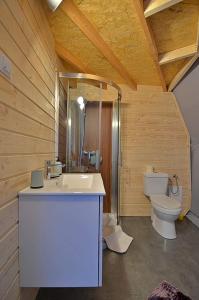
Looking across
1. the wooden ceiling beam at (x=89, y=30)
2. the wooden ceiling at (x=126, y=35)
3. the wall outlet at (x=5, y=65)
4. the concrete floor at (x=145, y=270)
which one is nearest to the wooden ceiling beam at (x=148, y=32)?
the wooden ceiling at (x=126, y=35)

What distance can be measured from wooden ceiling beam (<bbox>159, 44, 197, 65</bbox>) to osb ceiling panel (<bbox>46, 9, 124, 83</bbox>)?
706 millimetres

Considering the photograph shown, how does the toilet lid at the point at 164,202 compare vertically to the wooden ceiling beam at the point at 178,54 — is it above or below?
below

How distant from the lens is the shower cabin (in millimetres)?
2381

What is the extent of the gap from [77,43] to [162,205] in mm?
2193

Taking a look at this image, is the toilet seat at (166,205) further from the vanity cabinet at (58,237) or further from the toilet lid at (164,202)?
the vanity cabinet at (58,237)

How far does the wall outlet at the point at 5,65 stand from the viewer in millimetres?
938

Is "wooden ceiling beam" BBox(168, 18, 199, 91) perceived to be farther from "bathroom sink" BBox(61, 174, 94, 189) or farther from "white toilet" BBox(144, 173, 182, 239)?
→ "bathroom sink" BBox(61, 174, 94, 189)

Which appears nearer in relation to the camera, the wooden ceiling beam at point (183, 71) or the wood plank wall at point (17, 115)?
the wood plank wall at point (17, 115)

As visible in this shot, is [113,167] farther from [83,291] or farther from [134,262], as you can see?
[83,291]

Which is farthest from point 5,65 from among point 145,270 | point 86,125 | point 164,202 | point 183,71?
point 164,202

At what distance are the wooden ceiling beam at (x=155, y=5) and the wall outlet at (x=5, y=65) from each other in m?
1.19

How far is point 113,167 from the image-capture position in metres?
3.12

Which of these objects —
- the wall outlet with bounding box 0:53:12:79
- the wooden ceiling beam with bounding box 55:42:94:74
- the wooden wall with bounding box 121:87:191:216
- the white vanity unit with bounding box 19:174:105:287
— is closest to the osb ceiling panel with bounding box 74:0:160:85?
the wooden ceiling beam with bounding box 55:42:94:74

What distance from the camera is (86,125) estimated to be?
263 centimetres
